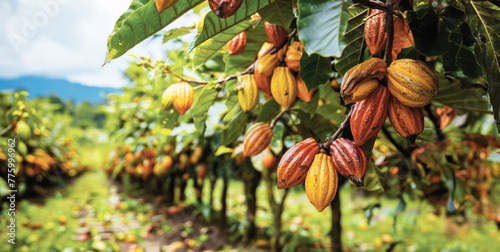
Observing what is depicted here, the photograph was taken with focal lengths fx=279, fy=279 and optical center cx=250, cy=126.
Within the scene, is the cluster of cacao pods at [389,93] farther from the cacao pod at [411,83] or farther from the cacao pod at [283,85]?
the cacao pod at [283,85]

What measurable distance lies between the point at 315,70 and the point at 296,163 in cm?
24

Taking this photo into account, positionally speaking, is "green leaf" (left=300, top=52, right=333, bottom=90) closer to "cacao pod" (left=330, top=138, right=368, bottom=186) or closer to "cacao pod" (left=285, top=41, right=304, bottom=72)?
"cacao pod" (left=285, top=41, right=304, bottom=72)

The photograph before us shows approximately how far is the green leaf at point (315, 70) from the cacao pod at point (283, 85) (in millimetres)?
49

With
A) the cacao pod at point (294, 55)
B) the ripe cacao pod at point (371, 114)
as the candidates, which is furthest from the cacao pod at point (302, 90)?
the ripe cacao pod at point (371, 114)

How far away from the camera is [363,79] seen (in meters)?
0.41

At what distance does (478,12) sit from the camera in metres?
0.42

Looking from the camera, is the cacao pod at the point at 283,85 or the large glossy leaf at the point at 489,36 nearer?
the large glossy leaf at the point at 489,36

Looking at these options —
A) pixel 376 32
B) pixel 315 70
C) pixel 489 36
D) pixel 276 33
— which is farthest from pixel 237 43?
pixel 489 36

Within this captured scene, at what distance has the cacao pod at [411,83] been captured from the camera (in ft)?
Result: 1.33

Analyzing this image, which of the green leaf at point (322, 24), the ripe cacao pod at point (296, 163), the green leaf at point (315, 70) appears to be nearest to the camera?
the green leaf at point (322, 24)

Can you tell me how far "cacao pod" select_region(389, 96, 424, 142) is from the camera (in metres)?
0.44

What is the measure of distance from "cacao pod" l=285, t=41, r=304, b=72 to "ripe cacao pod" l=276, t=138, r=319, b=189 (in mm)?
241

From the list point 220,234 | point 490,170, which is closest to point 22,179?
point 220,234

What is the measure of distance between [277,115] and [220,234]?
81.1 inches
